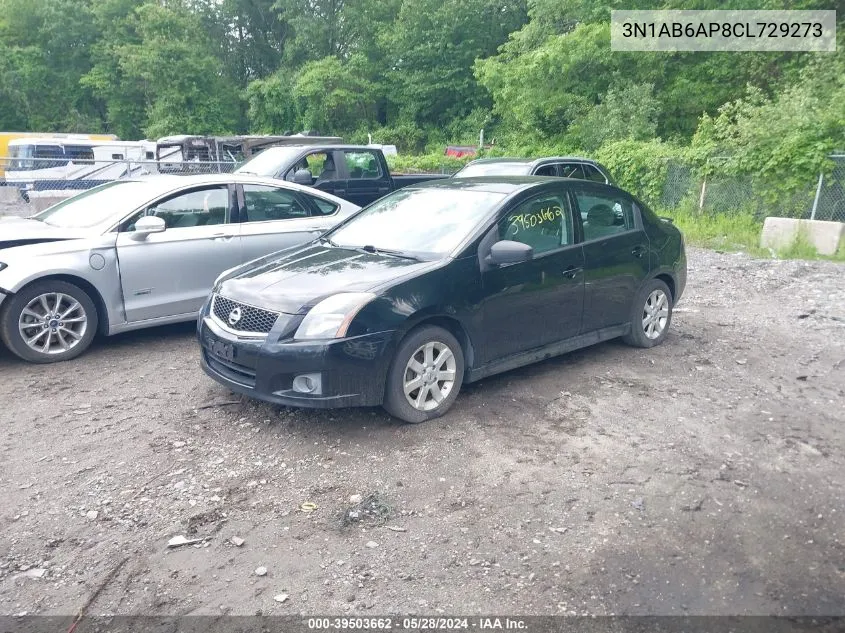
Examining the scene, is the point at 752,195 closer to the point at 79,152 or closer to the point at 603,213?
the point at 603,213

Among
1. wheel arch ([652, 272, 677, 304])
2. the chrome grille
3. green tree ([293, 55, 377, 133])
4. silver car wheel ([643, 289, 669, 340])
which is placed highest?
green tree ([293, 55, 377, 133])

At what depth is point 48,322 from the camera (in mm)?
5871

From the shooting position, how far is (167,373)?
19.0 feet

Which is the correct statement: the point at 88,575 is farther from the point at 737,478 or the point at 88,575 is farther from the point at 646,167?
the point at 646,167

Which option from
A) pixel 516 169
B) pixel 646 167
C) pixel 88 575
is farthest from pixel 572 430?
pixel 646 167

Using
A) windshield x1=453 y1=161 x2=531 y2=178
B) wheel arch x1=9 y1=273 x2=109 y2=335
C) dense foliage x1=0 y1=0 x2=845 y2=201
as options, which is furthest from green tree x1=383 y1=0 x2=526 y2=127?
wheel arch x1=9 y1=273 x2=109 y2=335

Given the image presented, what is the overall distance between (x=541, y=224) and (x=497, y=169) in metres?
5.13

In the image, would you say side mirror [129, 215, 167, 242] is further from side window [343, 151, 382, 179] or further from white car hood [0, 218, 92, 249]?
side window [343, 151, 382, 179]

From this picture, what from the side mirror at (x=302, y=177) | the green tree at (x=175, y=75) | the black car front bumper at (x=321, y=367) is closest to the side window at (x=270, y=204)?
the side mirror at (x=302, y=177)

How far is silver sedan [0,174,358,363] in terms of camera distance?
19.0ft

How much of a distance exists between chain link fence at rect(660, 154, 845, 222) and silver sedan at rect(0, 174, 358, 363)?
10.1 metres

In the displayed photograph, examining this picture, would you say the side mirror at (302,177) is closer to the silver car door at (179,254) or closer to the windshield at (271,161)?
the windshield at (271,161)

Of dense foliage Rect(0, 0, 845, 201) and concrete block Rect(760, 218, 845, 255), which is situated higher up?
dense foliage Rect(0, 0, 845, 201)

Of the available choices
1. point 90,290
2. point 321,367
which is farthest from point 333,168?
point 321,367
